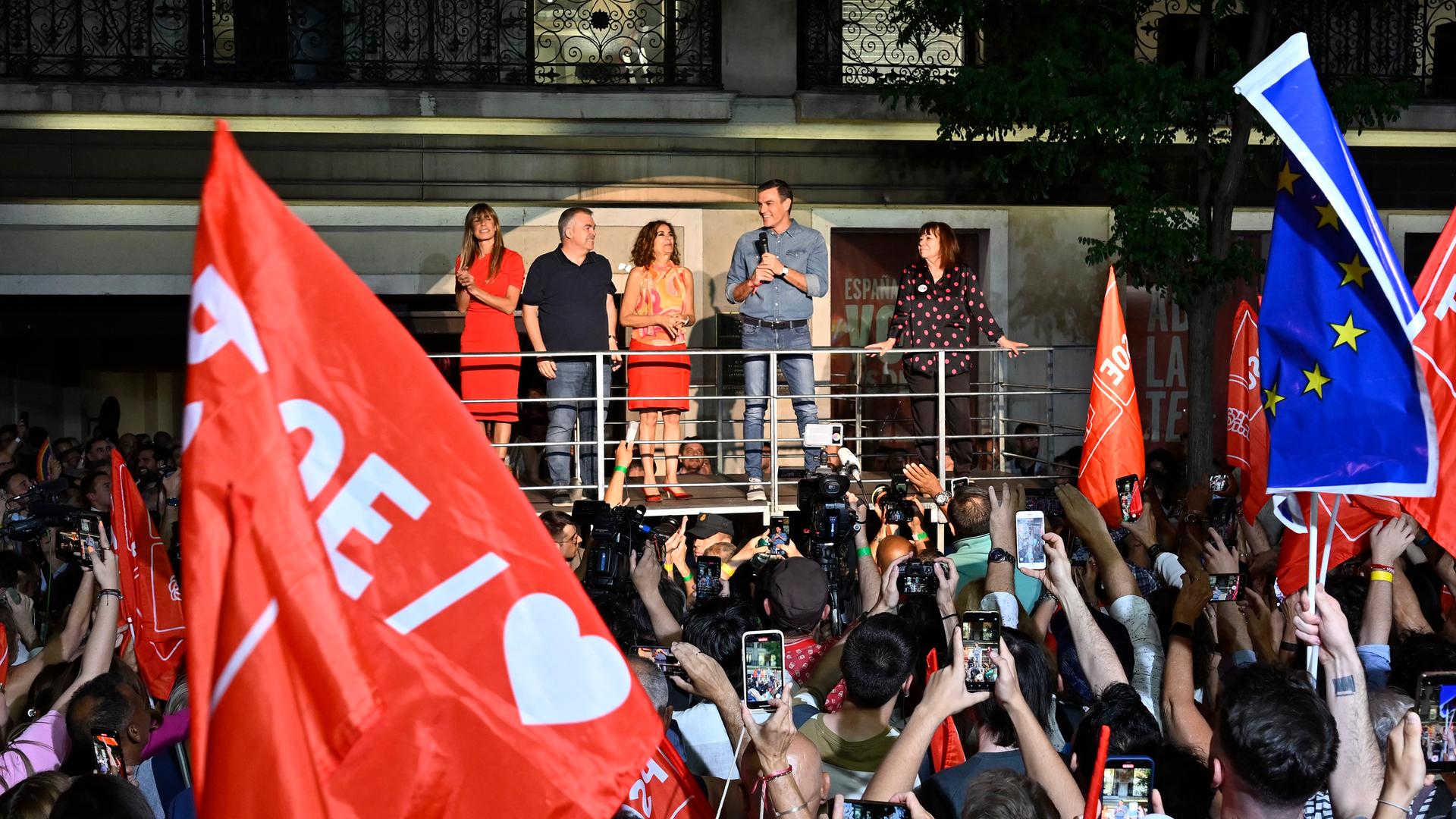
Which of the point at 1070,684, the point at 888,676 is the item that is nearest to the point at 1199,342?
the point at 1070,684

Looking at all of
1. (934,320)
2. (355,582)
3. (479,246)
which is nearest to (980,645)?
(355,582)

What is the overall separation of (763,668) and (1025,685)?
879 mm

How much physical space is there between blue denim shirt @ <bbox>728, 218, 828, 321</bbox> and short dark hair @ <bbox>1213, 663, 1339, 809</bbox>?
23.0 ft

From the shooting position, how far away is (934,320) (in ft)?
35.3

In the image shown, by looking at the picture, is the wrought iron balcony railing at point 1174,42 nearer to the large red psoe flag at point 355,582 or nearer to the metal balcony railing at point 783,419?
the metal balcony railing at point 783,419

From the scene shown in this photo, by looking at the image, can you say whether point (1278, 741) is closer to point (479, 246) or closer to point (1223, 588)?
point (1223, 588)

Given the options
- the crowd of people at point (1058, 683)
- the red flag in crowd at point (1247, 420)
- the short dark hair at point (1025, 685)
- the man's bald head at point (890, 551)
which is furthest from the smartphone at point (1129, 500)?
the short dark hair at point (1025, 685)

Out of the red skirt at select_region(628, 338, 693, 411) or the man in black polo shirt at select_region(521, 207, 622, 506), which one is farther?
the red skirt at select_region(628, 338, 693, 411)

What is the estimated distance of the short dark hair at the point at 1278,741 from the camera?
326cm

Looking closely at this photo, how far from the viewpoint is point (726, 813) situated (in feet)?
13.0

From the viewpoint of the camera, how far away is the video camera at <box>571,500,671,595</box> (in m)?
5.92

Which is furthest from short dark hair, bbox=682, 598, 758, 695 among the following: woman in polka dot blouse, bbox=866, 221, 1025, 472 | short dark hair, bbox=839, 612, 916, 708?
woman in polka dot blouse, bbox=866, 221, 1025, 472

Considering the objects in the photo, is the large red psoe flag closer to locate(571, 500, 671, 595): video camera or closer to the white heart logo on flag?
the white heart logo on flag

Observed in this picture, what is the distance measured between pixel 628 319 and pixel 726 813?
20.5ft
